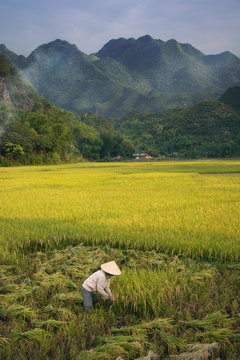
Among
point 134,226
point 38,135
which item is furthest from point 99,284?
point 38,135

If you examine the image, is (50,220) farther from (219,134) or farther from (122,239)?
(219,134)

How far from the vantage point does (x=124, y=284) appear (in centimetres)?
261

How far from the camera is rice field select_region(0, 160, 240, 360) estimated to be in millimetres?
1913

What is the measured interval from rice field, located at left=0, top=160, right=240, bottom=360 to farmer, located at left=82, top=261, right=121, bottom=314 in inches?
4.1

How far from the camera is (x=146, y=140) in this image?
88125 mm

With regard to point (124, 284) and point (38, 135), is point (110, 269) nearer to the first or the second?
point (124, 284)

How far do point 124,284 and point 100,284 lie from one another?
1.38ft

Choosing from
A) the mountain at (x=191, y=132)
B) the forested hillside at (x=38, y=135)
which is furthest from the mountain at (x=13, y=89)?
the mountain at (x=191, y=132)

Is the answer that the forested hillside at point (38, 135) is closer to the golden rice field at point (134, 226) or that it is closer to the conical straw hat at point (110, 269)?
the golden rice field at point (134, 226)

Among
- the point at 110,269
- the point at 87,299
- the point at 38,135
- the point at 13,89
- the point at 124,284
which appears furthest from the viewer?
the point at 13,89

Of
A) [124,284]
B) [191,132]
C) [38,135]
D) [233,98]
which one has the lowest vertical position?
[124,284]

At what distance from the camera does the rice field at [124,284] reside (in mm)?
1913

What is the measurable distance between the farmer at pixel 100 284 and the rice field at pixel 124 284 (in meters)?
0.10

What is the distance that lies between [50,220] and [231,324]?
3.86 m
